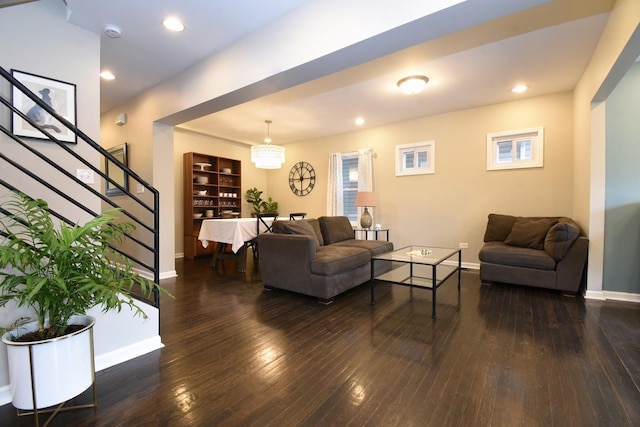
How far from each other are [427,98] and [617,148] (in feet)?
7.30

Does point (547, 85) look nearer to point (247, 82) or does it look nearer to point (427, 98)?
point (427, 98)

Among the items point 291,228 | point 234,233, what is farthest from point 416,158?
point 234,233

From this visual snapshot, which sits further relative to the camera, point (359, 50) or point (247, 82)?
point (247, 82)

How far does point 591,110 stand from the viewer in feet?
10.3

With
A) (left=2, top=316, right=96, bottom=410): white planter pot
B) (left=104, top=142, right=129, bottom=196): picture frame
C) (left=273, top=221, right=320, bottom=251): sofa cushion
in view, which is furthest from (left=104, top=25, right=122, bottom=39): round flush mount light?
(left=2, top=316, right=96, bottom=410): white planter pot

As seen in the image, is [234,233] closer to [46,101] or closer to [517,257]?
[46,101]

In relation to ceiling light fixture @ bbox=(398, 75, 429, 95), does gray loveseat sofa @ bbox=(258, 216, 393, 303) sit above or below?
below

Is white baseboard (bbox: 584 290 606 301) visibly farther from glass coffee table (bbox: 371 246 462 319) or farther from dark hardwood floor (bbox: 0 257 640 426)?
glass coffee table (bbox: 371 246 462 319)

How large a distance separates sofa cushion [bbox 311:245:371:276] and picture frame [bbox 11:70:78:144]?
2.44 meters

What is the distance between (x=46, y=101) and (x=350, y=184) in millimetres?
4872

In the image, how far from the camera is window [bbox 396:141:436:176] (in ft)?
16.7

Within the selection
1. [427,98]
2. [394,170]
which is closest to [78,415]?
[427,98]

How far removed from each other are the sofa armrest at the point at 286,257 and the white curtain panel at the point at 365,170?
2.85 metres

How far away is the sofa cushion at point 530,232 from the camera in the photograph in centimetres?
372
